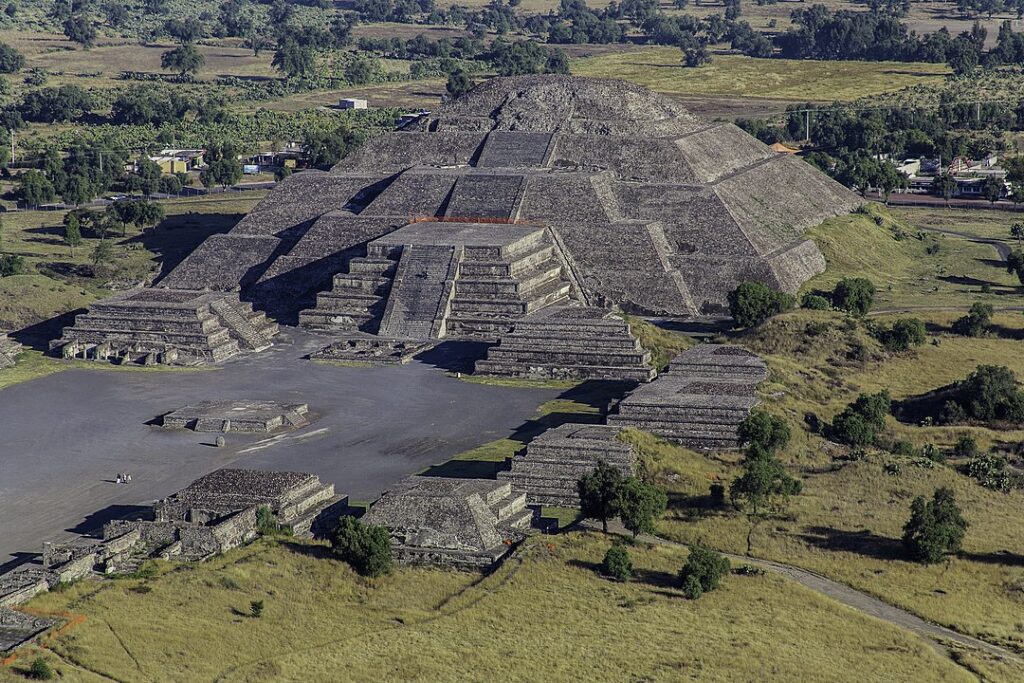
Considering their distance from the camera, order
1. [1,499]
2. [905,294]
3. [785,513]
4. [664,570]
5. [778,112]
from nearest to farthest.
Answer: [664,570] → [785,513] → [1,499] → [905,294] → [778,112]

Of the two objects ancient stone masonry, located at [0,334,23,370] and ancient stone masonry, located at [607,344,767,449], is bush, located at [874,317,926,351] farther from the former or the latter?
ancient stone masonry, located at [0,334,23,370]

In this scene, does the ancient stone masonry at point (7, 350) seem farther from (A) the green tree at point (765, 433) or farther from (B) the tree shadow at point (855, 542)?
(B) the tree shadow at point (855, 542)

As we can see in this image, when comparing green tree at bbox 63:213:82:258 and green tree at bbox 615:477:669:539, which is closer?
green tree at bbox 615:477:669:539

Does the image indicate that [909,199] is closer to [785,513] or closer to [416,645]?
[785,513]

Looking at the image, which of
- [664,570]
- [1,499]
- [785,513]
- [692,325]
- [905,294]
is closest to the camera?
[664,570]

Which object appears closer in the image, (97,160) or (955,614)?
(955,614)

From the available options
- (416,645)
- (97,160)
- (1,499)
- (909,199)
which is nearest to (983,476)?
(416,645)

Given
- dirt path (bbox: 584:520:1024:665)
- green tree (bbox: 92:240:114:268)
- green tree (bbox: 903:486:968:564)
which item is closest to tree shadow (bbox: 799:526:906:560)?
green tree (bbox: 903:486:968:564)
